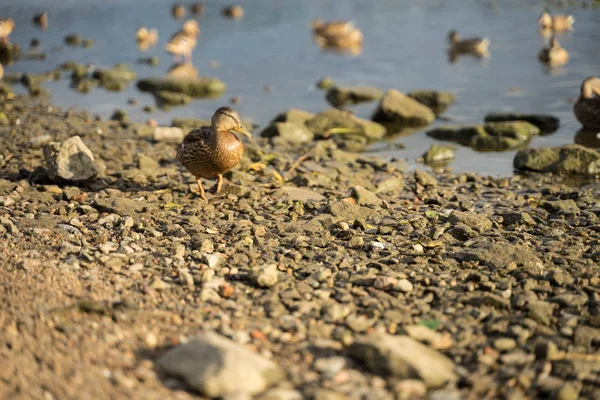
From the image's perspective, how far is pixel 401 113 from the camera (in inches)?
470

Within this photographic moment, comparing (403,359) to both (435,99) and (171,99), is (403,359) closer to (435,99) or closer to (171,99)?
(435,99)

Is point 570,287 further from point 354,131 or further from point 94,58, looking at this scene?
point 94,58

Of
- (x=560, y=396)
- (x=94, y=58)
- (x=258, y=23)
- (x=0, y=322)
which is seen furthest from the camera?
(x=258, y=23)

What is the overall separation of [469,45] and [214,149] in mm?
13248

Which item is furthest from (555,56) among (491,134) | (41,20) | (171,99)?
(41,20)

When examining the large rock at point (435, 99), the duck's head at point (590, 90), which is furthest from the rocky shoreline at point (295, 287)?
the large rock at point (435, 99)

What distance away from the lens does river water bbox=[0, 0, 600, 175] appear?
13.0m

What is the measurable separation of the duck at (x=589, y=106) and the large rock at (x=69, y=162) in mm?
8153

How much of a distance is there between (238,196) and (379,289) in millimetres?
2850

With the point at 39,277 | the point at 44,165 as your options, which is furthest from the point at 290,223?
the point at 44,165

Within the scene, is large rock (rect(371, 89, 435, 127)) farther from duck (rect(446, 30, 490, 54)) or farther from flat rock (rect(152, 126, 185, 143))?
duck (rect(446, 30, 490, 54))

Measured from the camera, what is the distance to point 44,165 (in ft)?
25.9

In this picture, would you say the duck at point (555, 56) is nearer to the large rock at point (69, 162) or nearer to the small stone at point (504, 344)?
the large rock at point (69, 162)

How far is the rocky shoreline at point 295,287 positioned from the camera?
11.5ft
